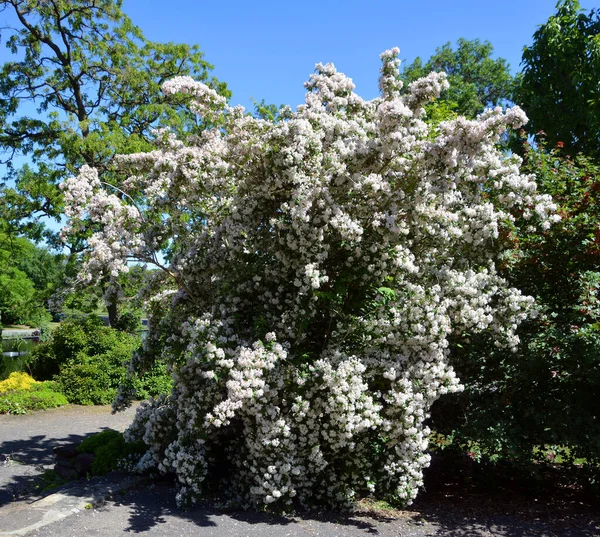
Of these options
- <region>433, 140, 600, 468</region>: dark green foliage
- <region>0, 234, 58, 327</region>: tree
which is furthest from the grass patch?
<region>433, 140, 600, 468</region>: dark green foliage

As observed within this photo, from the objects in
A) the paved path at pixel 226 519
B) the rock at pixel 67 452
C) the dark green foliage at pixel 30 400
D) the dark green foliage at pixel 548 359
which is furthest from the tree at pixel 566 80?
the dark green foliage at pixel 30 400

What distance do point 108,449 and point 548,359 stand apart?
17.9 ft

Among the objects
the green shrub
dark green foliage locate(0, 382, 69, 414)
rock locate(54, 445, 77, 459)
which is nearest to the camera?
rock locate(54, 445, 77, 459)

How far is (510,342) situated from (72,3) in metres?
15.5

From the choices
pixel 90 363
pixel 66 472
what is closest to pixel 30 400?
pixel 90 363

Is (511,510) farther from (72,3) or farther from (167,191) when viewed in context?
(72,3)

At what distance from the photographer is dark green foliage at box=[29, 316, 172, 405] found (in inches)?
486

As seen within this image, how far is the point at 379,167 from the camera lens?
18.5 feet

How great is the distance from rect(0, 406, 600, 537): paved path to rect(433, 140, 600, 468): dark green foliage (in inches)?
26.7

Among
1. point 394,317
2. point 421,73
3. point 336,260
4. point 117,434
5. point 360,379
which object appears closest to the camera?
point 360,379

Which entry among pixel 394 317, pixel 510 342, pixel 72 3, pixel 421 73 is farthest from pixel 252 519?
pixel 421 73

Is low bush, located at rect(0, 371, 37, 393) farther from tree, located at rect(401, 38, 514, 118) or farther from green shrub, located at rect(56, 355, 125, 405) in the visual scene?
tree, located at rect(401, 38, 514, 118)

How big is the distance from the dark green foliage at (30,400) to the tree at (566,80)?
12634 mm

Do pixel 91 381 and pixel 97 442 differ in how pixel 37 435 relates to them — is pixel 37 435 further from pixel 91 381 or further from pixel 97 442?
pixel 91 381
